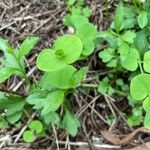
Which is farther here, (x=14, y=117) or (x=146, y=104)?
(x=14, y=117)

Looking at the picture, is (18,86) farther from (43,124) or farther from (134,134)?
(134,134)

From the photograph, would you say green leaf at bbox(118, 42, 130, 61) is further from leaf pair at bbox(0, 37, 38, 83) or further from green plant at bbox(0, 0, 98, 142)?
leaf pair at bbox(0, 37, 38, 83)

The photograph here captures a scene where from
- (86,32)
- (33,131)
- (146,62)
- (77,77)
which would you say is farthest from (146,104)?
(33,131)

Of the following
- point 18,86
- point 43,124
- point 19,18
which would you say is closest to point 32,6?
point 19,18

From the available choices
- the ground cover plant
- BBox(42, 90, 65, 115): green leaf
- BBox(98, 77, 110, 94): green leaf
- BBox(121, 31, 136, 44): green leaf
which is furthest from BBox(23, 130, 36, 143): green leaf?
BBox(121, 31, 136, 44): green leaf

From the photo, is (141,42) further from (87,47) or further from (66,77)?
(66,77)

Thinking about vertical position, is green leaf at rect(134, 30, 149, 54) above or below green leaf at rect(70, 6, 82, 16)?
below
